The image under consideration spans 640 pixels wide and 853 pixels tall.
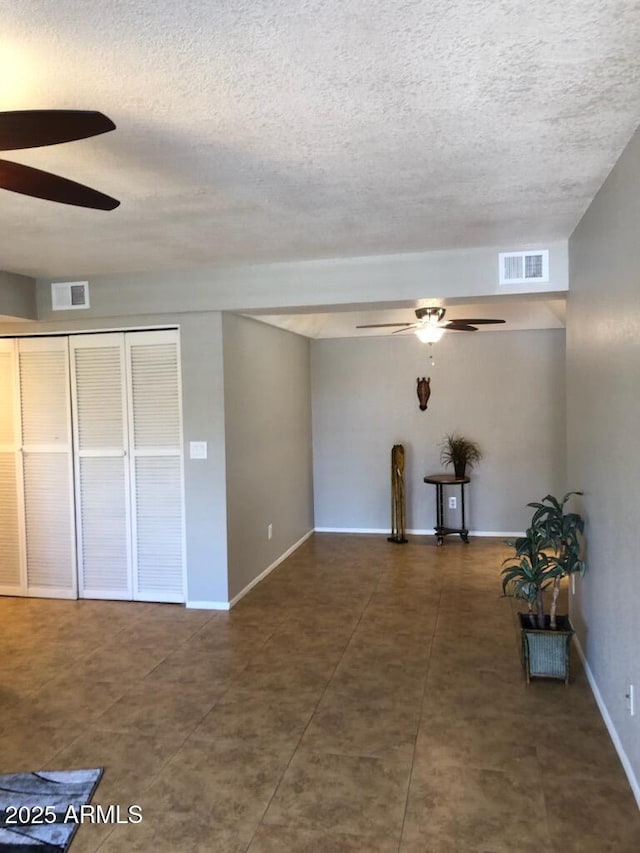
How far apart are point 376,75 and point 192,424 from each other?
3.13m

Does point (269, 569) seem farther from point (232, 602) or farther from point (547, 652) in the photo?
point (547, 652)

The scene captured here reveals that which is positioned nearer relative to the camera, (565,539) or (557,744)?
(557,744)

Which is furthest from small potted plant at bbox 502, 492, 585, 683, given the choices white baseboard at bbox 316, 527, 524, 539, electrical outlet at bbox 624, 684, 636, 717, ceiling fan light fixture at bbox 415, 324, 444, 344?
white baseboard at bbox 316, 527, 524, 539

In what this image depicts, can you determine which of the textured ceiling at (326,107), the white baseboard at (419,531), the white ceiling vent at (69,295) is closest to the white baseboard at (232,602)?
the white baseboard at (419,531)

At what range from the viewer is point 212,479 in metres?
4.52

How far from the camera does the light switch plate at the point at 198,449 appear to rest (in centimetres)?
452

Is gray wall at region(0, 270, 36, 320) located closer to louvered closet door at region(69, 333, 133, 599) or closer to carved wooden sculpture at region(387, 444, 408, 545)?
louvered closet door at region(69, 333, 133, 599)

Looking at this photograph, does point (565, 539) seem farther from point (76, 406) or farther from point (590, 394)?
point (76, 406)

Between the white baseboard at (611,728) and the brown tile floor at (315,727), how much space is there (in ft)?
0.14

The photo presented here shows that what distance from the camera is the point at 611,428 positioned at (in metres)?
2.64

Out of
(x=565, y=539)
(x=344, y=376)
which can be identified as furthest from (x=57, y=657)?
(x=344, y=376)

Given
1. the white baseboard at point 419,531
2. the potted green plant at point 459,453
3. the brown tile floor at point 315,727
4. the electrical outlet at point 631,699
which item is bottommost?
the brown tile floor at point 315,727

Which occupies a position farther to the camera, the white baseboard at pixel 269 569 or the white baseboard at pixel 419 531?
the white baseboard at pixel 419 531

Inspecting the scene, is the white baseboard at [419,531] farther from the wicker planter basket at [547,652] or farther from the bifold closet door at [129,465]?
the wicker planter basket at [547,652]
